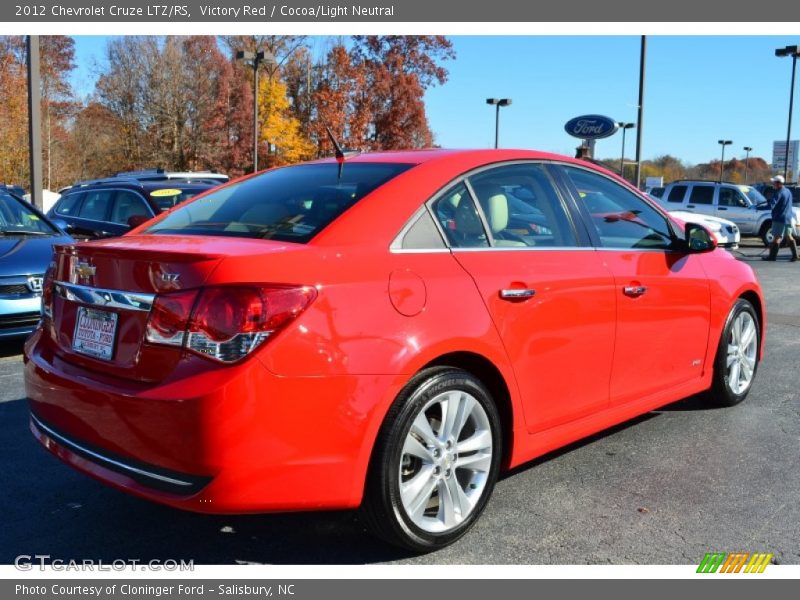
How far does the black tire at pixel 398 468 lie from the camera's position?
2.86 m

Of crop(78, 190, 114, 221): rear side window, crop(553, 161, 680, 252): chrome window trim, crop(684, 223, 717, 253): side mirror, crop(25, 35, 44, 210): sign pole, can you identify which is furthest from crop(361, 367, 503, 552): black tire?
crop(25, 35, 44, 210): sign pole

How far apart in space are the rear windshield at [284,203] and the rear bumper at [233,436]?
0.64 meters

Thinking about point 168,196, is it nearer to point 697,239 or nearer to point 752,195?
point 697,239

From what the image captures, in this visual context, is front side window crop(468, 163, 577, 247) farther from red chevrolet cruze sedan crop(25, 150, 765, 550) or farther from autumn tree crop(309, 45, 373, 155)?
autumn tree crop(309, 45, 373, 155)

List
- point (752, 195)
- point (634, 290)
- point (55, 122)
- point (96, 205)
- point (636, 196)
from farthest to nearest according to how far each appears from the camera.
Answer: point (55, 122)
point (752, 195)
point (96, 205)
point (636, 196)
point (634, 290)

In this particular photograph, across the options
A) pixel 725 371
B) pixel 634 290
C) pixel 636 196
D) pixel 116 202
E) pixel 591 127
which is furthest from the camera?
pixel 591 127

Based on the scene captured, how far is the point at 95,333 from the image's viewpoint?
9.73ft

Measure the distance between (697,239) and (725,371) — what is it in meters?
1.02

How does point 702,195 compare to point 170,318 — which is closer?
point 170,318

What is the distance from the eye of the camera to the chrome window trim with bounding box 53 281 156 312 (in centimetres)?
276

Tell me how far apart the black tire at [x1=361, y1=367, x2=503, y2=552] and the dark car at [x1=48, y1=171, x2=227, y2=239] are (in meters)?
7.15

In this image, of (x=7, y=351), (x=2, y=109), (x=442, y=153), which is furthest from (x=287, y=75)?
(x=442, y=153)

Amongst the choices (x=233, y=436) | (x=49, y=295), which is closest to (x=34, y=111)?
(x=49, y=295)

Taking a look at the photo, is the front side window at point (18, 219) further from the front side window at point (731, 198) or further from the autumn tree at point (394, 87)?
the autumn tree at point (394, 87)
